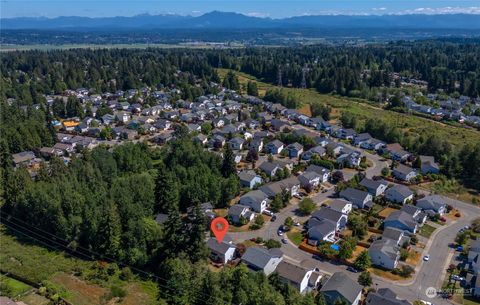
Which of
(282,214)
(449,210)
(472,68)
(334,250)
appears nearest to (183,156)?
(282,214)

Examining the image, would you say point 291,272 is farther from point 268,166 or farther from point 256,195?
point 268,166

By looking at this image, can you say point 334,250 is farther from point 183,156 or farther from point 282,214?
point 183,156

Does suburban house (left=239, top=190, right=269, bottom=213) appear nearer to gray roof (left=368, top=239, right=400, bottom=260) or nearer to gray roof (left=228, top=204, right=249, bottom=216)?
gray roof (left=228, top=204, right=249, bottom=216)

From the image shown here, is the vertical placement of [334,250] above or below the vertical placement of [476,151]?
below

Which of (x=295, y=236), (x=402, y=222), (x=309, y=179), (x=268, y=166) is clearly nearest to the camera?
(x=295, y=236)

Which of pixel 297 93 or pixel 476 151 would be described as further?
pixel 297 93

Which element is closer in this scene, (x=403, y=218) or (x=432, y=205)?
(x=403, y=218)

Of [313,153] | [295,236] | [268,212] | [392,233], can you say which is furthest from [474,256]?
[313,153]
